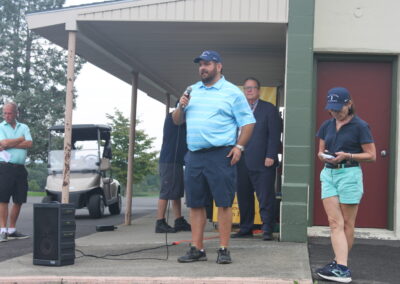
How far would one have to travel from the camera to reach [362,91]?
9039 mm

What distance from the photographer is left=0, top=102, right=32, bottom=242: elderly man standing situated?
8812mm

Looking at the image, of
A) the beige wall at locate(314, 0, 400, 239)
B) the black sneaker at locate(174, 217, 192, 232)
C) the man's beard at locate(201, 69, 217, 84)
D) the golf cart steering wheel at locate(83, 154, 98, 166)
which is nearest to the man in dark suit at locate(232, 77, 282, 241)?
the beige wall at locate(314, 0, 400, 239)

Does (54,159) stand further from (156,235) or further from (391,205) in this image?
(391,205)

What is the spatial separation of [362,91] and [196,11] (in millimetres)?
2623

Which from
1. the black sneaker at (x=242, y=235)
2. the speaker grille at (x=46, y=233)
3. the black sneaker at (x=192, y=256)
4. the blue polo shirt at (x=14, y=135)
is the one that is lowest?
the black sneaker at (x=242, y=235)

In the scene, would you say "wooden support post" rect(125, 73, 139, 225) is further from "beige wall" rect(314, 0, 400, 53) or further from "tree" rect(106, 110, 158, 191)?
"tree" rect(106, 110, 158, 191)

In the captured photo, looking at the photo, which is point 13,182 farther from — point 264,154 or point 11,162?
point 264,154

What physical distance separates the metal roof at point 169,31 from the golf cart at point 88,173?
2860 millimetres

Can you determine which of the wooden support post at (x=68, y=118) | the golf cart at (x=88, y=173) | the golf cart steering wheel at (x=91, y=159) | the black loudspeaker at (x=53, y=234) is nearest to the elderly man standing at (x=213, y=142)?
the black loudspeaker at (x=53, y=234)

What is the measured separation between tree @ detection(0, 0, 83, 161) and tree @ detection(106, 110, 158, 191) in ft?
14.1

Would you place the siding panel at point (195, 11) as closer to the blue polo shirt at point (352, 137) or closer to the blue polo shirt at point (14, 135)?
the blue polo shirt at point (14, 135)

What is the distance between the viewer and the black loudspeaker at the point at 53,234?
21.1 ft

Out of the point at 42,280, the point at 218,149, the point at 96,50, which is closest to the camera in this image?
the point at 42,280

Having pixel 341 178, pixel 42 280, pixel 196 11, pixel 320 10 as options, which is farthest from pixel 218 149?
pixel 320 10
